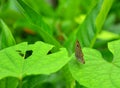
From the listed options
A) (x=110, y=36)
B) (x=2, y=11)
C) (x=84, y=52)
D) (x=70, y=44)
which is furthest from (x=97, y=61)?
(x=2, y=11)

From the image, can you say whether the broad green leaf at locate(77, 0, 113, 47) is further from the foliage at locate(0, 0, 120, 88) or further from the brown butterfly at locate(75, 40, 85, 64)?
the brown butterfly at locate(75, 40, 85, 64)

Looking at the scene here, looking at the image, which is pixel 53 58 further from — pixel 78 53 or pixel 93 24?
pixel 93 24

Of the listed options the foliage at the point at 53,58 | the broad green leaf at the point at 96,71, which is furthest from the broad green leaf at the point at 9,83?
the broad green leaf at the point at 96,71

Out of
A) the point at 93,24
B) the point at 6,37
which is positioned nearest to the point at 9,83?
the point at 6,37

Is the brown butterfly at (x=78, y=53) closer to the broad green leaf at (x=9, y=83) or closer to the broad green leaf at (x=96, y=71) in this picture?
the broad green leaf at (x=96, y=71)

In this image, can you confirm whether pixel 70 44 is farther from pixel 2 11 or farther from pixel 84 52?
pixel 2 11
